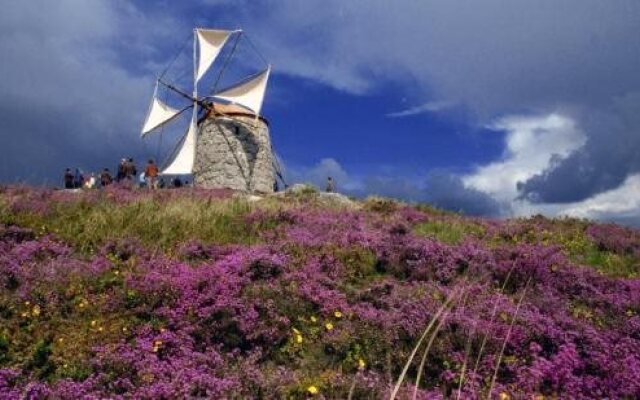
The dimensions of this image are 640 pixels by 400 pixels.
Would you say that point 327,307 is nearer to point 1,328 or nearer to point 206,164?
point 1,328

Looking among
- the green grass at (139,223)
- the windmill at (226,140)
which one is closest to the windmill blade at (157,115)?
the windmill at (226,140)

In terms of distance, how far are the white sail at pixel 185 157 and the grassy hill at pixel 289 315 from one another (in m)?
34.2

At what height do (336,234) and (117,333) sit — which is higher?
(336,234)

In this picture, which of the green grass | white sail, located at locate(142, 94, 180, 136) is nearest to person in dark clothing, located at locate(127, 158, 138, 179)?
white sail, located at locate(142, 94, 180, 136)

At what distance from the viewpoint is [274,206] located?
65.0ft

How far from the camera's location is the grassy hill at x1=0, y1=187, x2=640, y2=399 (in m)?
8.15

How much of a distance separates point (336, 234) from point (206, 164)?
36.0 metres

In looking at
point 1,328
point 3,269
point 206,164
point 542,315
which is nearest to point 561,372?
point 542,315

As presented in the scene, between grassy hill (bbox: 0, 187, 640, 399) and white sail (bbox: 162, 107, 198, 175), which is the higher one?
white sail (bbox: 162, 107, 198, 175)

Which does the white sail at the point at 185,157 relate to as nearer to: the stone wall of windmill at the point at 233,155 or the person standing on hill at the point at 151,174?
the stone wall of windmill at the point at 233,155

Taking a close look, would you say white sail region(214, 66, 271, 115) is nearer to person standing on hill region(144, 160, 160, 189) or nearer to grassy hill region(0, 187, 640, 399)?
person standing on hill region(144, 160, 160, 189)

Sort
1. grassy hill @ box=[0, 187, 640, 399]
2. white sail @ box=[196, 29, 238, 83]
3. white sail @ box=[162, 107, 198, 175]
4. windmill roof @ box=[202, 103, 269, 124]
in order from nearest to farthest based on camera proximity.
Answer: grassy hill @ box=[0, 187, 640, 399] < white sail @ box=[162, 107, 198, 175] < windmill roof @ box=[202, 103, 269, 124] < white sail @ box=[196, 29, 238, 83]

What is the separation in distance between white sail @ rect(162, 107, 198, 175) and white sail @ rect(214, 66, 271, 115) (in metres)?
4.27

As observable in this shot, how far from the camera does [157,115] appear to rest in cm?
5412
